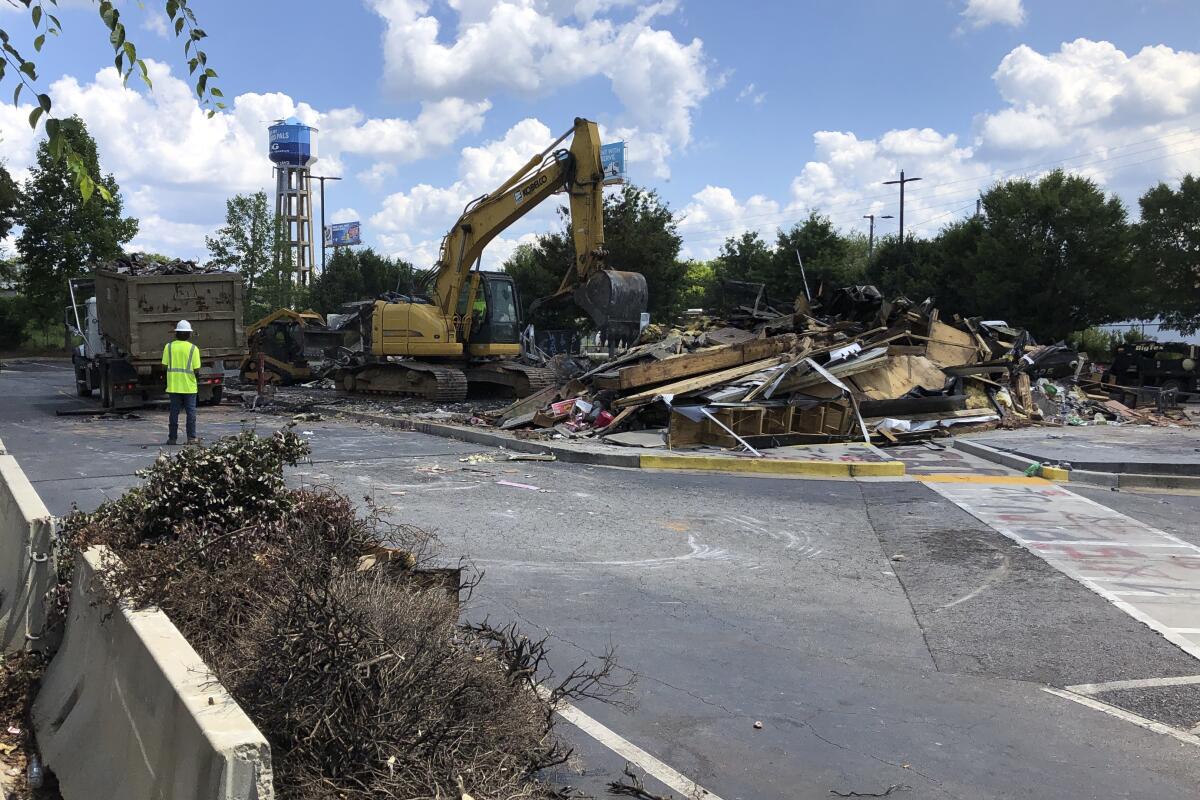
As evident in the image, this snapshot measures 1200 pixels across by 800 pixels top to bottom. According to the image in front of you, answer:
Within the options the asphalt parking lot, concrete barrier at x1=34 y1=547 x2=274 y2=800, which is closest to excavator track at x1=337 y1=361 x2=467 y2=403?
the asphalt parking lot

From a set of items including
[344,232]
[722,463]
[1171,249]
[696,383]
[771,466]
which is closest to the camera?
[771,466]

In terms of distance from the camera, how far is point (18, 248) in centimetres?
4388

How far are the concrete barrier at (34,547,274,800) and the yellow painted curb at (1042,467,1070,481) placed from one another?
1097 cm

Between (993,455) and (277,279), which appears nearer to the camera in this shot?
(993,455)

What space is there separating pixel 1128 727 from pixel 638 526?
4.86 metres

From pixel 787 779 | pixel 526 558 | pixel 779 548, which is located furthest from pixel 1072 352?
pixel 787 779

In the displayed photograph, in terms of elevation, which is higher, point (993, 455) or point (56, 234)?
point (56, 234)

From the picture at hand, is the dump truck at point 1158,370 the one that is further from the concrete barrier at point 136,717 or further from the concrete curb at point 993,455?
the concrete barrier at point 136,717

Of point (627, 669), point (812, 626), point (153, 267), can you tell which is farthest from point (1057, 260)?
point (627, 669)

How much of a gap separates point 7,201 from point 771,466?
4157cm

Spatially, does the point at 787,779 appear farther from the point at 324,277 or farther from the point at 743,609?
the point at 324,277

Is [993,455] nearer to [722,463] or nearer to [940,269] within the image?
[722,463]

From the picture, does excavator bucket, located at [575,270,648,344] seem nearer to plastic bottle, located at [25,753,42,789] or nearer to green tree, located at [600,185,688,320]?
plastic bottle, located at [25,753,42,789]

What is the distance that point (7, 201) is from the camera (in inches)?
1618
